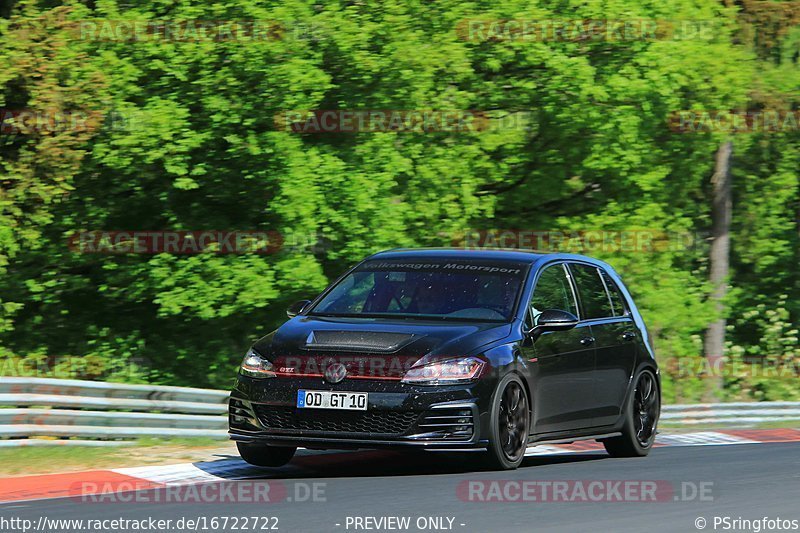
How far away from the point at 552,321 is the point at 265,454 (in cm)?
240

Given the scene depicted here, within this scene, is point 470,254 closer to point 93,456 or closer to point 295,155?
point 93,456

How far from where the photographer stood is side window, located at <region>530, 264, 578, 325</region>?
11.6m

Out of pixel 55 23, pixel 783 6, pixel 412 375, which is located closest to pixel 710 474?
pixel 412 375

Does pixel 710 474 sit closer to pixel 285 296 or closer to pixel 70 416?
pixel 70 416

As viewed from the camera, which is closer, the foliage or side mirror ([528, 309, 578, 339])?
side mirror ([528, 309, 578, 339])

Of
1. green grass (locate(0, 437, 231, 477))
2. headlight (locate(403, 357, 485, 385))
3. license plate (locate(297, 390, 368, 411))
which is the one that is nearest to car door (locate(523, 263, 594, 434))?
headlight (locate(403, 357, 485, 385))

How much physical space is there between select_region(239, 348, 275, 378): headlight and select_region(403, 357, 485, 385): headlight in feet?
3.39

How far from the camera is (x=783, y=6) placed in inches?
1451

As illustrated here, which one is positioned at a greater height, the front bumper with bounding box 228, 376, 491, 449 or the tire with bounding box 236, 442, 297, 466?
the front bumper with bounding box 228, 376, 491, 449

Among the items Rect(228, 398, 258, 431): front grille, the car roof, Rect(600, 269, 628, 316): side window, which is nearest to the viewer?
Rect(228, 398, 258, 431): front grille

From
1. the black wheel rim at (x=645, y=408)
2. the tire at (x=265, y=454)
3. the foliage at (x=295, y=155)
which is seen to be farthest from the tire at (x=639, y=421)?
the foliage at (x=295, y=155)

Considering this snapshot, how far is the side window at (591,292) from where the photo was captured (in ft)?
41.2

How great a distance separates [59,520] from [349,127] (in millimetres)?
16550

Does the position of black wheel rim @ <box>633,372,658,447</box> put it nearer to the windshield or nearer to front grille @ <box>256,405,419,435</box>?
the windshield
